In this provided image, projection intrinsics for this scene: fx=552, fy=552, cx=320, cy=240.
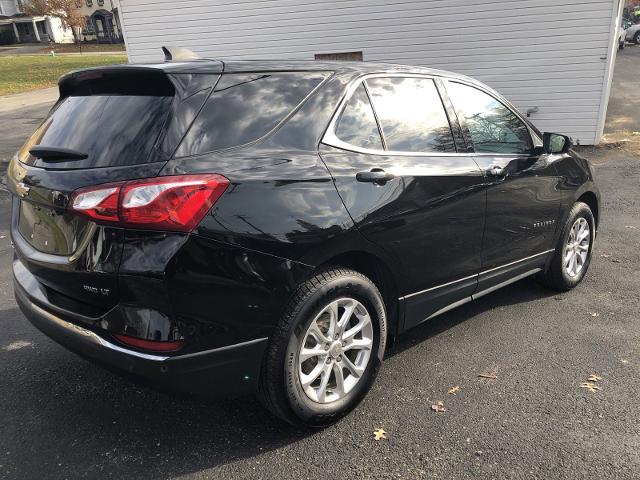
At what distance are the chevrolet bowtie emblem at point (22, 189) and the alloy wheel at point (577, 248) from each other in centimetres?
392

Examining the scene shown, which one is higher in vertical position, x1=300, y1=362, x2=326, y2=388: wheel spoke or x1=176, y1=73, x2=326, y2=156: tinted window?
x1=176, y1=73, x2=326, y2=156: tinted window

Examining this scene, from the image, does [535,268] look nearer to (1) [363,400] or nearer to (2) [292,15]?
(1) [363,400]

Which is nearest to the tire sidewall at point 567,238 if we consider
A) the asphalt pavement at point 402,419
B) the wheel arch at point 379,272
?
the asphalt pavement at point 402,419

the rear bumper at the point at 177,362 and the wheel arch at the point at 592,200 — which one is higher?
the rear bumper at the point at 177,362

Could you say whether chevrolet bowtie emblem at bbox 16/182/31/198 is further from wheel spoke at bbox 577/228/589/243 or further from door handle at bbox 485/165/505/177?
wheel spoke at bbox 577/228/589/243

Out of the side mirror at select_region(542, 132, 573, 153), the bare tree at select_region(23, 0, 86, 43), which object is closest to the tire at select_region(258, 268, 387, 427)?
the side mirror at select_region(542, 132, 573, 153)

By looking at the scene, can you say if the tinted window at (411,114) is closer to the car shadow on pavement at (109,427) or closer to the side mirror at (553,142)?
the side mirror at (553,142)

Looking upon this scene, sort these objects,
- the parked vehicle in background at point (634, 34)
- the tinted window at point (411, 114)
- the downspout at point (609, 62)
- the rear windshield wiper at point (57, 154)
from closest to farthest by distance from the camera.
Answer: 1. the rear windshield wiper at point (57, 154)
2. the tinted window at point (411, 114)
3. the downspout at point (609, 62)
4. the parked vehicle in background at point (634, 34)

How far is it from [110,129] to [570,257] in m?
3.81

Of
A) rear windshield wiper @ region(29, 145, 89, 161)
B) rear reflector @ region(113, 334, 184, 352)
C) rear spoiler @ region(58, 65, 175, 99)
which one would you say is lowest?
rear reflector @ region(113, 334, 184, 352)

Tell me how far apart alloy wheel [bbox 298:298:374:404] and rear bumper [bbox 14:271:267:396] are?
0.95ft

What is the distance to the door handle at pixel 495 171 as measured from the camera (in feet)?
12.0

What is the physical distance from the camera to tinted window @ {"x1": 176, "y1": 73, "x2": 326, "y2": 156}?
98.0 inches

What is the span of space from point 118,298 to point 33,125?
1440 cm
